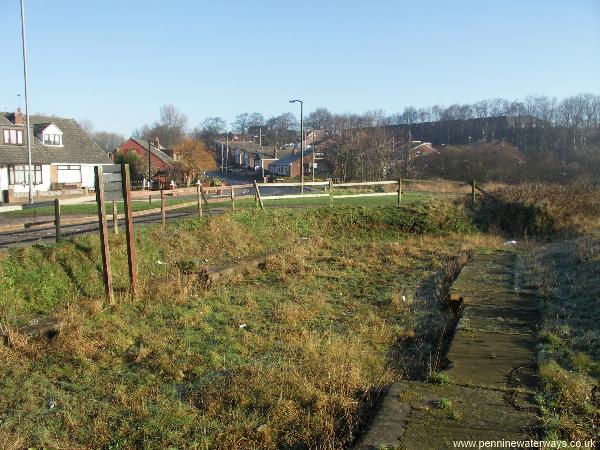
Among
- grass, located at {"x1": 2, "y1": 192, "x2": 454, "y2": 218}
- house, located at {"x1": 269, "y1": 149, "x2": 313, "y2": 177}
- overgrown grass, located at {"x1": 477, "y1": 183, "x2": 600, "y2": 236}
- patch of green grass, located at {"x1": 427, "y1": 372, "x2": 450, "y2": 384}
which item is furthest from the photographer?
house, located at {"x1": 269, "y1": 149, "x2": 313, "y2": 177}

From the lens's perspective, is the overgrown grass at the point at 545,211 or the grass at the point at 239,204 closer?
the overgrown grass at the point at 545,211

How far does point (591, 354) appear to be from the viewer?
681 centimetres

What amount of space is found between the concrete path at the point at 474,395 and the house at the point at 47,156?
109 ft

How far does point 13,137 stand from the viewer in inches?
1534

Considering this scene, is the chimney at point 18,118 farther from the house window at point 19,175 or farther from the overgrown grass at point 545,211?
the overgrown grass at point 545,211

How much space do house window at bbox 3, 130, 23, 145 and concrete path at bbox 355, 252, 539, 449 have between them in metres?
38.8

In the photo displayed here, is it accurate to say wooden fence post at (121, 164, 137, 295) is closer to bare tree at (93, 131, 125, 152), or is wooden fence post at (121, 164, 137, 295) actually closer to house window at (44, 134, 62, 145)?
house window at (44, 134, 62, 145)

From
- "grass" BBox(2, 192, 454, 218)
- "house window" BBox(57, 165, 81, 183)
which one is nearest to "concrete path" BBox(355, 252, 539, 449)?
"grass" BBox(2, 192, 454, 218)

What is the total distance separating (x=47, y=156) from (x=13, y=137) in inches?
107

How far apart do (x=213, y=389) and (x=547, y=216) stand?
18.4 metres

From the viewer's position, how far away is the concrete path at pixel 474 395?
477cm

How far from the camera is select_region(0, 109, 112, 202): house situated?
3787 cm

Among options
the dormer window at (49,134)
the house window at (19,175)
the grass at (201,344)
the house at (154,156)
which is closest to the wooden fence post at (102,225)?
the grass at (201,344)

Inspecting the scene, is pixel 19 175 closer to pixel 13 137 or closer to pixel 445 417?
pixel 13 137
